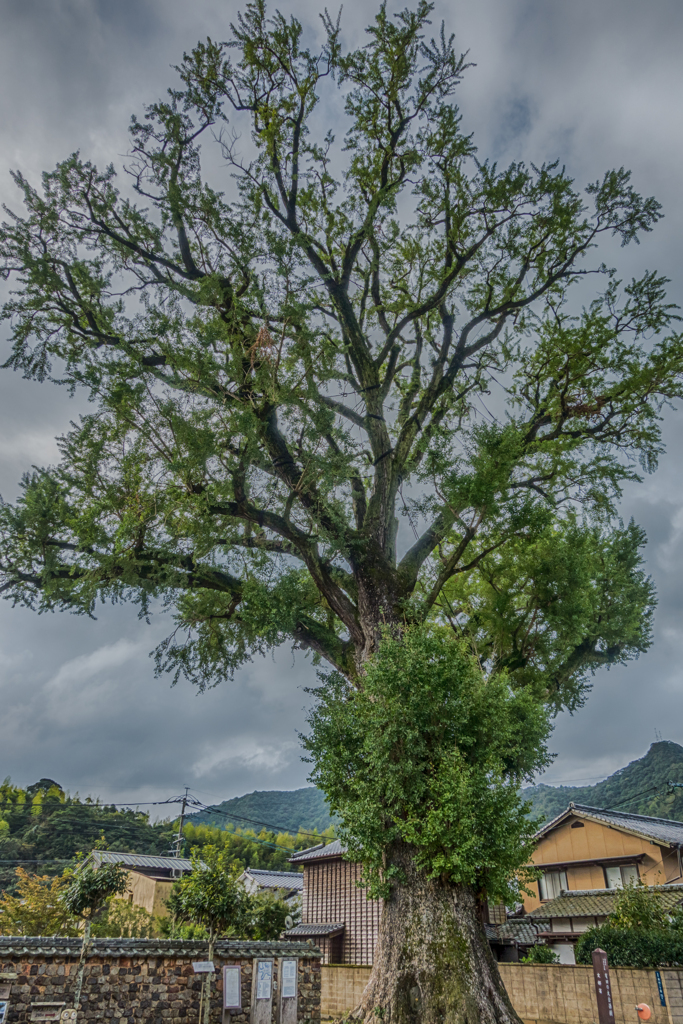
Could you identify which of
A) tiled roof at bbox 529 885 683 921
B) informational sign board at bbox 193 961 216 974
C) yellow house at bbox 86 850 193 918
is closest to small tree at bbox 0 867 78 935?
yellow house at bbox 86 850 193 918

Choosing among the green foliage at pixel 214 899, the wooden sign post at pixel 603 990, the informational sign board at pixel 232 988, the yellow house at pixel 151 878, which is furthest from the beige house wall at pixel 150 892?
the wooden sign post at pixel 603 990

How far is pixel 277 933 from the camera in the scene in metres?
18.9

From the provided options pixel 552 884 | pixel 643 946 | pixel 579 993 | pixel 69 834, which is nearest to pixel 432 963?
pixel 579 993

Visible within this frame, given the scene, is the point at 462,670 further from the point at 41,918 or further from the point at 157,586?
the point at 41,918

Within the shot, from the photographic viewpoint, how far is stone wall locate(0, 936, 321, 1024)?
337 inches

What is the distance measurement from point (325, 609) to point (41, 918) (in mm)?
12695

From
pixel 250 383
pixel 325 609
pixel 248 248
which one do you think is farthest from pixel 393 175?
pixel 325 609

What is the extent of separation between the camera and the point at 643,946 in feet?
39.8

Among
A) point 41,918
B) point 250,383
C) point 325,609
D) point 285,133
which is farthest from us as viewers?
point 41,918

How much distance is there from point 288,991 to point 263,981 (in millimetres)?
528

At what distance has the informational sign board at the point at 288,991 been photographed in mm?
10062

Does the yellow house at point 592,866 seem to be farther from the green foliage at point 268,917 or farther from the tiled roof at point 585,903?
the green foliage at point 268,917

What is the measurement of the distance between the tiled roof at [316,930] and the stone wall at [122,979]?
8979mm

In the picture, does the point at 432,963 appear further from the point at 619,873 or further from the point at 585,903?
the point at 619,873
